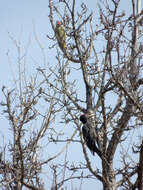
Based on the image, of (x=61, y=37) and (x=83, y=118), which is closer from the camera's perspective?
(x=83, y=118)

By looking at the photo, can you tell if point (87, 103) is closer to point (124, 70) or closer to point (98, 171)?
point (98, 171)

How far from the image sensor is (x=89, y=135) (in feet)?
19.7

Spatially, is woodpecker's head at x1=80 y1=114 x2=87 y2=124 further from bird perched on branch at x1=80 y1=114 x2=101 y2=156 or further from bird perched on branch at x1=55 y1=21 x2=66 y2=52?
bird perched on branch at x1=55 y1=21 x2=66 y2=52

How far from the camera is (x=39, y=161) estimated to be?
17.6ft

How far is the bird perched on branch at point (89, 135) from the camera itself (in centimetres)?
566

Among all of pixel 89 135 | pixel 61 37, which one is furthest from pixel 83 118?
pixel 61 37

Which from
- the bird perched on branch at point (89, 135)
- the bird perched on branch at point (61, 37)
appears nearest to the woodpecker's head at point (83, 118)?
the bird perched on branch at point (89, 135)

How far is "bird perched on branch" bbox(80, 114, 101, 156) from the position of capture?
5664 mm

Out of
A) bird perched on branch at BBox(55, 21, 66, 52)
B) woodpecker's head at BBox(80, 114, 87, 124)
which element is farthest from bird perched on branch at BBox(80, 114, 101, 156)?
bird perched on branch at BBox(55, 21, 66, 52)

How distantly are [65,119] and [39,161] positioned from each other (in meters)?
0.78

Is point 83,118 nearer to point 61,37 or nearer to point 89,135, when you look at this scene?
point 89,135

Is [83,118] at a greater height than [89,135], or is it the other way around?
[83,118]

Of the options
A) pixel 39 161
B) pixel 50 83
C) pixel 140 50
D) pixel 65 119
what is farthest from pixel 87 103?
pixel 140 50

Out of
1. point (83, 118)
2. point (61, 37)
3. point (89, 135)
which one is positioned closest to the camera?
point (83, 118)
